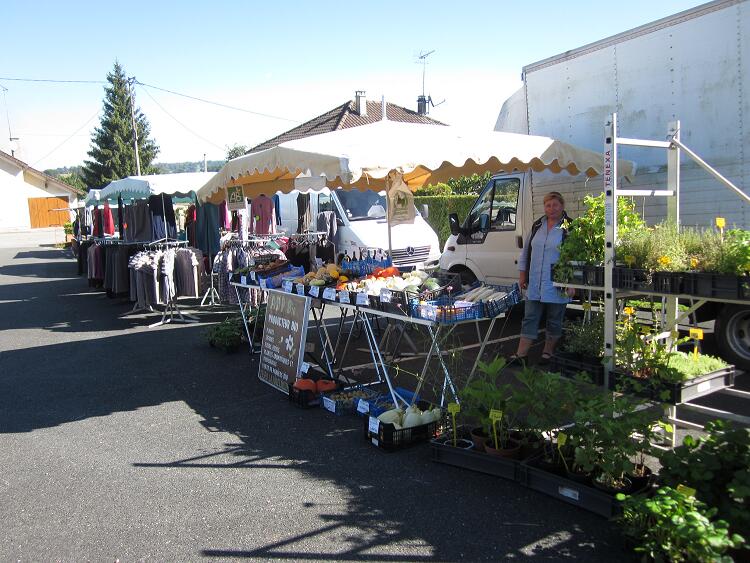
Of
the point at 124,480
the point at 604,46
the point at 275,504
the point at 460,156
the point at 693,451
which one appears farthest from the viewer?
the point at 604,46

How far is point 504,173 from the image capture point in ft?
28.5

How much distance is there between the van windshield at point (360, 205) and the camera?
43.6ft

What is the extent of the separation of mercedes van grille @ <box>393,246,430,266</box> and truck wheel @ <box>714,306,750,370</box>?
6.20 m

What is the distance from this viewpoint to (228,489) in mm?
4105

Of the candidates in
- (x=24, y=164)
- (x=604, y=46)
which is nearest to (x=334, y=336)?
(x=604, y=46)

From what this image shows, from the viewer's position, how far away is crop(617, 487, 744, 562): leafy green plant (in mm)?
2648

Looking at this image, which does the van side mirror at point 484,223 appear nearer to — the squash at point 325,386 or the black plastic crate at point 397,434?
the squash at point 325,386

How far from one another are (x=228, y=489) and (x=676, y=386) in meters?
2.92

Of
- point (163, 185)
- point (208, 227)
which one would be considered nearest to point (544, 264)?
point (208, 227)

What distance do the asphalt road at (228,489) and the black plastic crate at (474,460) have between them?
0.06 m

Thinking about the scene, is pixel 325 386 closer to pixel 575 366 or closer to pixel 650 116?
pixel 575 366

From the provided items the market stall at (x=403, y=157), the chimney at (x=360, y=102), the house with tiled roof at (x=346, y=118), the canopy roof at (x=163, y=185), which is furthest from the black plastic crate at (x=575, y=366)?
the chimney at (x=360, y=102)

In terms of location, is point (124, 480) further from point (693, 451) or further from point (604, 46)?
point (604, 46)

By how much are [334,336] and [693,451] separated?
5868 mm
